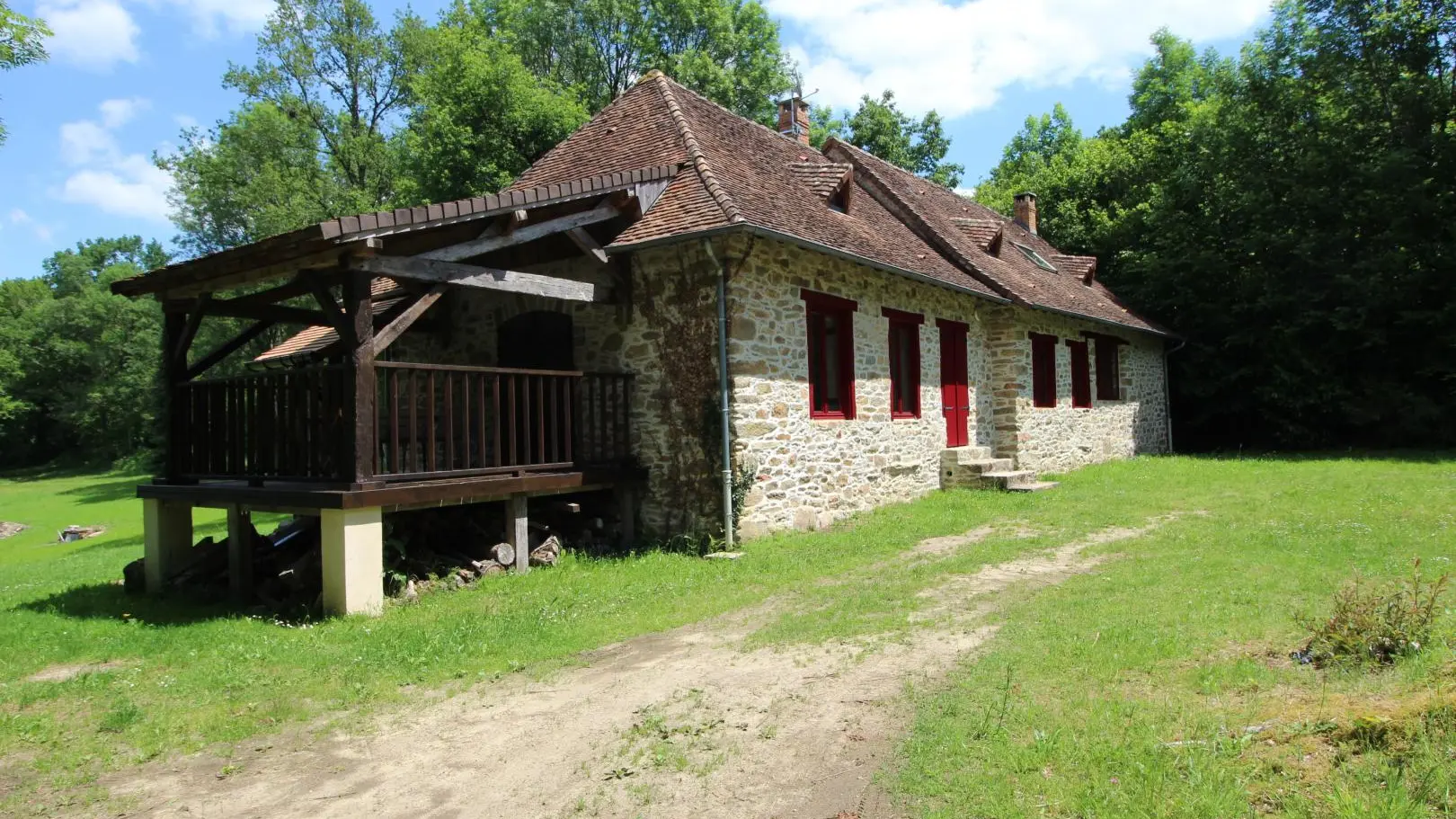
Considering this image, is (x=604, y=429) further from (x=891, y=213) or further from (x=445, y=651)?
(x=891, y=213)

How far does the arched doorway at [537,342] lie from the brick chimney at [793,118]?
7.89 metres

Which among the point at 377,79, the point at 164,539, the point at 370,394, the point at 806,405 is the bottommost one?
the point at 164,539

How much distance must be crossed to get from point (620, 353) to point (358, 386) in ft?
11.9

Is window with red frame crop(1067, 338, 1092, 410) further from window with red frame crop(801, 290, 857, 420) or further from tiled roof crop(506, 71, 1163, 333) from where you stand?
window with red frame crop(801, 290, 857, 420)

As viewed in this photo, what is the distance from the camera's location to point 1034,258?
1941cm

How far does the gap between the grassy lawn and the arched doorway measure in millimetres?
3070

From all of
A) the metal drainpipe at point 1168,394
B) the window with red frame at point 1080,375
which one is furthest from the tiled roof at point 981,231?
the metal drainpipe at point 1168,394

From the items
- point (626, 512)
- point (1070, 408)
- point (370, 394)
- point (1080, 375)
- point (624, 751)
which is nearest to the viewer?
point (624, 751)

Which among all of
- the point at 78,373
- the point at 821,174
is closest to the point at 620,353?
the point at 821,174

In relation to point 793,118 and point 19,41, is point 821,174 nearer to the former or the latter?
point 793,118

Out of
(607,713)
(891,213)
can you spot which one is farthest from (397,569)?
(891,213)

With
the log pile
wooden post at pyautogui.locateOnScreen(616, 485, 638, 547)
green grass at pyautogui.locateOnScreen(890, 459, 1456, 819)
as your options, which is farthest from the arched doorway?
green grass at pyautogui.locateOnScreen(890, 459, 1456, 819)

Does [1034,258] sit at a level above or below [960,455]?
above

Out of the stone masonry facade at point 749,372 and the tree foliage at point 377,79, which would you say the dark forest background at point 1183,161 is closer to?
the tree foliage at point 377,79
